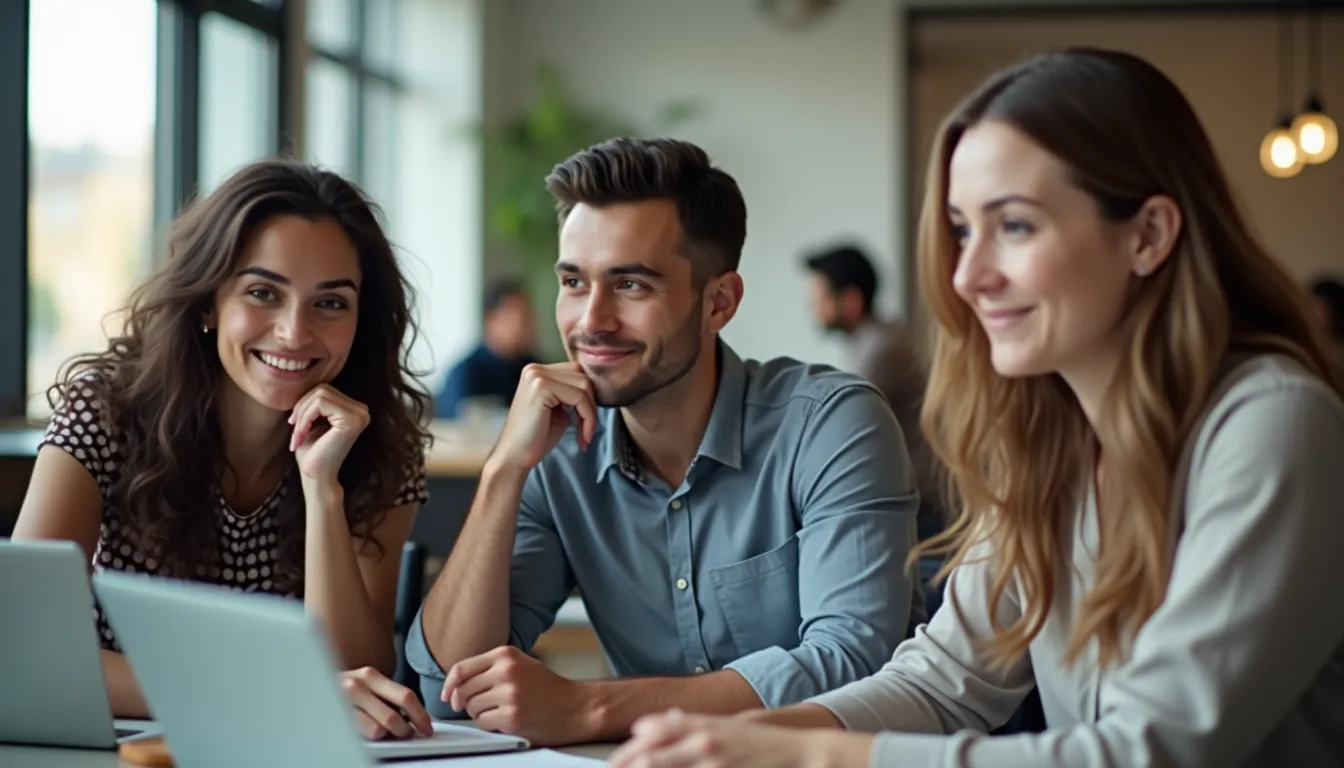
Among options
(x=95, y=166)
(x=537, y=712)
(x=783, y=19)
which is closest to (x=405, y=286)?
(x=537, y=712)

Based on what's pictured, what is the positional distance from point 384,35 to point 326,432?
6.26 meters

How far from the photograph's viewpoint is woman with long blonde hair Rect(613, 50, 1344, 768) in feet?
4.00

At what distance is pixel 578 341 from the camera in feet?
6.80

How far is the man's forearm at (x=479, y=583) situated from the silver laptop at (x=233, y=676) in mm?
660

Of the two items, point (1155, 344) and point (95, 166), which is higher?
point (95, 166)

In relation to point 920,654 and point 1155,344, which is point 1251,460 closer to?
point 1155,344

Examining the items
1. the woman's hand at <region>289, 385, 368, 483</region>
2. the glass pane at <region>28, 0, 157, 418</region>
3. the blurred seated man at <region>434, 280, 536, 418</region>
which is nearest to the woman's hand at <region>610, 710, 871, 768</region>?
the woman's hand at <region>289, 385, 368, 483</region>

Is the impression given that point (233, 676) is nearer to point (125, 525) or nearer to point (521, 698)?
point (521, 698)

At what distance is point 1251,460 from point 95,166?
172 inches

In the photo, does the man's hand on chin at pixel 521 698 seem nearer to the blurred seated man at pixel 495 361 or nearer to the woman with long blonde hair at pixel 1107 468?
the woman with long blonde hair at pixel 1107 468

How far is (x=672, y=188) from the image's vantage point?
214cm

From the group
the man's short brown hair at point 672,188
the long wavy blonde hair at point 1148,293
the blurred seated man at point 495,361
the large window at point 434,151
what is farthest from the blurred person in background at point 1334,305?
the long wavy blonde hair at point 1148,293

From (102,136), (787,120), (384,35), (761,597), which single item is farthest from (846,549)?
(787,120)

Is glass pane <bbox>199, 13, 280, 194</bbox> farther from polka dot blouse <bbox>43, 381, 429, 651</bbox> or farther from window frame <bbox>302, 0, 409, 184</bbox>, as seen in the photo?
polka dot blouse <bbox>43, 381, 429, 651</bbox>
